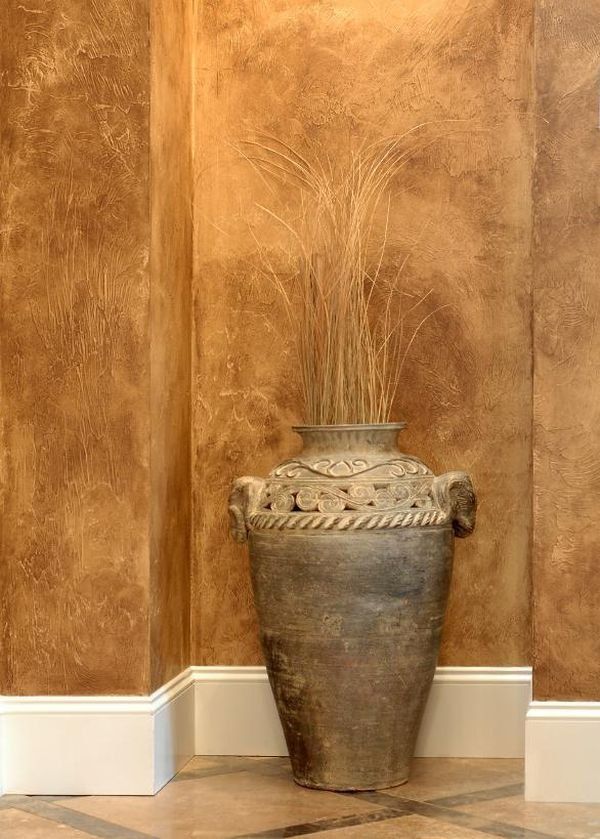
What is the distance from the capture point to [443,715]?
3.28 meters

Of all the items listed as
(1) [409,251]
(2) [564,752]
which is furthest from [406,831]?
(1) [409,251]

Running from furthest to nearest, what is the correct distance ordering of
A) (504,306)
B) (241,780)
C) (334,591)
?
(504,306) → (241,780) → (334,591)

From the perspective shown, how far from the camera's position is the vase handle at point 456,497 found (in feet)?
9.70

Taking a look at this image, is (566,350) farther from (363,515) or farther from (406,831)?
→ (406,831)

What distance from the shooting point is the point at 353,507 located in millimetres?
2846

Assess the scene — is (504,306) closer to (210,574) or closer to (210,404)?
(210,404)

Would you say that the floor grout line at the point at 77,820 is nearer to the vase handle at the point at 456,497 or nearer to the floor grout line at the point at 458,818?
the floor grout line at the point at 458,818

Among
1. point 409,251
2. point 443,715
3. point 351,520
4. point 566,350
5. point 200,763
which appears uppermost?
point 409,251

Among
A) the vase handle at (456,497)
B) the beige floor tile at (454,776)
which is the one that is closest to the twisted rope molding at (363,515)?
the vase handle at (456,497)

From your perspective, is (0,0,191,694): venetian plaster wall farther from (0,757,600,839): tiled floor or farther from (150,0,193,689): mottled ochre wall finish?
(0,757,600,839): tiled floor

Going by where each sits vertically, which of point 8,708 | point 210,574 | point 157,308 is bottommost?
point 8,708

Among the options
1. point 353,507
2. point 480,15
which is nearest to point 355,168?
point 480,15

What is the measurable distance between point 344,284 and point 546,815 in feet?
4.23

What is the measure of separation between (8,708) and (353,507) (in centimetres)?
92
